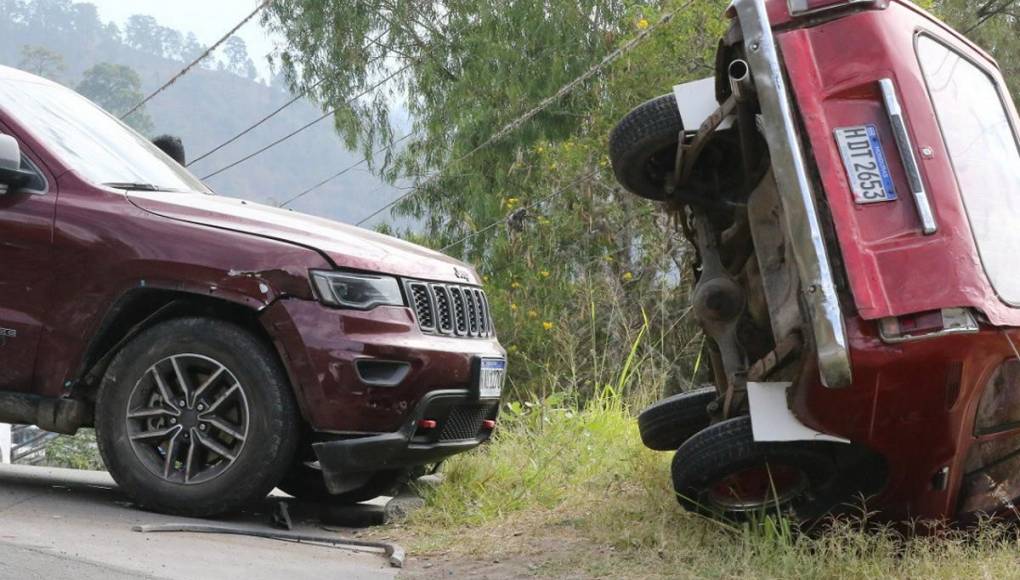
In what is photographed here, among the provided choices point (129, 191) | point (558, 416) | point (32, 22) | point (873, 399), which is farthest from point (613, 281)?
point (32, 22)

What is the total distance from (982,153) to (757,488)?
1568 millimetres

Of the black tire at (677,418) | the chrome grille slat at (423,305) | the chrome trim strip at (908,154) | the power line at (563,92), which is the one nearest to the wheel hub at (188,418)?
the chrome grille slat at (423,305)

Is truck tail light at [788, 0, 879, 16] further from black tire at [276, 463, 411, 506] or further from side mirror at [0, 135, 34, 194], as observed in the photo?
side mirror at [0, 135, 34, 194]

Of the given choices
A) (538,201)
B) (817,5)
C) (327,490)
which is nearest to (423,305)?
(327,490)

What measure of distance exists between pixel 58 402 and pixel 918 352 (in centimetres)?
376

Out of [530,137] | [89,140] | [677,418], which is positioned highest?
[530,137]

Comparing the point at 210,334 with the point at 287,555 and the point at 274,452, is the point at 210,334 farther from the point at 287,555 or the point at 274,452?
the point at 287,555

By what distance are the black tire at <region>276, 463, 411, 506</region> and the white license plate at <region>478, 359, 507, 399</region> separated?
2.38 feet

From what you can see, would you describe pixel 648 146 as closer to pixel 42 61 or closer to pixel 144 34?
pixel 42 61

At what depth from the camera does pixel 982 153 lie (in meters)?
5.58

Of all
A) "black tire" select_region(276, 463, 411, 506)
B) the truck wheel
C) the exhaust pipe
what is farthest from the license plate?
"black tire" select_region(276, 463, 411, 506)

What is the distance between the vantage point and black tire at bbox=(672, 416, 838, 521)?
17.7 feet

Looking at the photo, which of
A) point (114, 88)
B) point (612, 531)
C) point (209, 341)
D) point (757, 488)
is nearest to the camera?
point (757, 488)

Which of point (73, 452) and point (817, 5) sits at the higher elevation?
point (817, 5)
